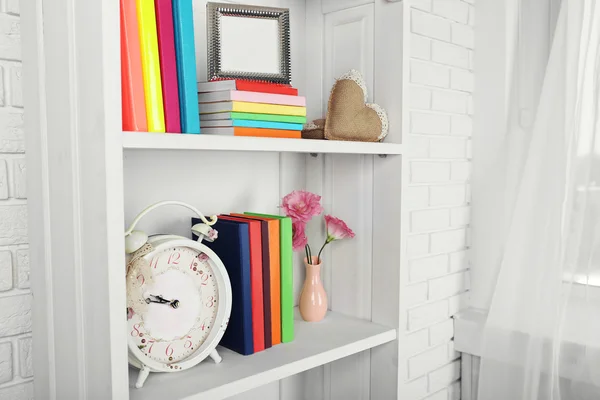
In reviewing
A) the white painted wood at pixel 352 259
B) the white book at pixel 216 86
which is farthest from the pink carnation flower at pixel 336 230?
the white book at pixel 216 86

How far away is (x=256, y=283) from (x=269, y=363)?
176 mm

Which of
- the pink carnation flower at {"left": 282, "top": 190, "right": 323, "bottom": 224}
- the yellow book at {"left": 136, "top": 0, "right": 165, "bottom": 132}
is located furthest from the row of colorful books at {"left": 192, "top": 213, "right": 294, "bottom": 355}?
the yellow book at {"left": 136, "top": 0, "right": 165, "bottom": 132}

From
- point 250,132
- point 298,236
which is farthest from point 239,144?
Answer: point 298,236

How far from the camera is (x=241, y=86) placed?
116cm

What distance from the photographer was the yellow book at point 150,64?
1007mm

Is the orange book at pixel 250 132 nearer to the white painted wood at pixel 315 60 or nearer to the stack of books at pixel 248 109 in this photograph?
the stack of books at pixel 248 109

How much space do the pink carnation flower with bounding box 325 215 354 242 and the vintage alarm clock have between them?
1.32ft

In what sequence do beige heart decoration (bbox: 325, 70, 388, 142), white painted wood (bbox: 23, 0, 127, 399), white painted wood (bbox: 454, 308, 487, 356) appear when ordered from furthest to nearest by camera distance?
1. white painted wood (bbox: 454, 308, 487, 356)
2. beige heart decoration (bbox: 325, 70, 388, 142)
3. white painted wood (bbox: 23, 0, 127, 399)

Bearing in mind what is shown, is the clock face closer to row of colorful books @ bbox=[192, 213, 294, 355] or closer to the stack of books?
row of colorful books @ bbox=[192, 213, 294, 355]

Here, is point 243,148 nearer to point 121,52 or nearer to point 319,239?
point 121,52

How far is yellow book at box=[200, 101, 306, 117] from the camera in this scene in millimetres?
1151

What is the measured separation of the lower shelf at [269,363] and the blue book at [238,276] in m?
0.04

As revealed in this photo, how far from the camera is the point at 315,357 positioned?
1.28 metres

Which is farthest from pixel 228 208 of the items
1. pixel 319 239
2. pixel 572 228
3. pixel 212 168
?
pixel 572 228
